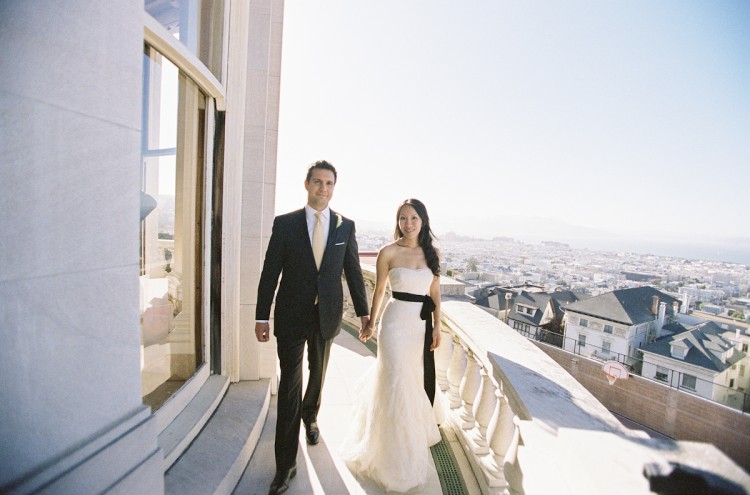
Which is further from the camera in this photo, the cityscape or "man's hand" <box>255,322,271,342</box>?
the cityscape

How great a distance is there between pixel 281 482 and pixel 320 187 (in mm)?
1930

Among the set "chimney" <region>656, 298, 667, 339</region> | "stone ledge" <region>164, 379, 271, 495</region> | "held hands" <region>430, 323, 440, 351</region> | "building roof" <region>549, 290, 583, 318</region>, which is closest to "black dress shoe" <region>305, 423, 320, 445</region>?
"stone ledge" <region>164, 379, 271, 495</region>

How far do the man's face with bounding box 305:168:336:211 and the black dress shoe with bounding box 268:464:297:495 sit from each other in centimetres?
174

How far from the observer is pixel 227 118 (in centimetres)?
288

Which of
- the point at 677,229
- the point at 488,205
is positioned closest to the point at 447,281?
the point at 677,229

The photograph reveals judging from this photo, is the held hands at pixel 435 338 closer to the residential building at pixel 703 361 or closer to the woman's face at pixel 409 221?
the woman's face at pixel 409 221

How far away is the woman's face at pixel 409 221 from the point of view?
9.12ft

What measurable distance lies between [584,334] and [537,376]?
2923 centimetres

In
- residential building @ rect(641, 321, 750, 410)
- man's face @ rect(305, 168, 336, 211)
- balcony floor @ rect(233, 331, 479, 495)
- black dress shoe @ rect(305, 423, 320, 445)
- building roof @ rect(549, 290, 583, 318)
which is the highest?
man's face @ rect(305, 168, 336, 211)

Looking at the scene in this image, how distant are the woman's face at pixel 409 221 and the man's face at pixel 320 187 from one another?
61cm

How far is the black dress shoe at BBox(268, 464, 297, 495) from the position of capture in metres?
2.22

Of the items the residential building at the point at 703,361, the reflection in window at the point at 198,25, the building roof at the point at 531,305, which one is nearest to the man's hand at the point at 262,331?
the reflection in window at the point at 198,25

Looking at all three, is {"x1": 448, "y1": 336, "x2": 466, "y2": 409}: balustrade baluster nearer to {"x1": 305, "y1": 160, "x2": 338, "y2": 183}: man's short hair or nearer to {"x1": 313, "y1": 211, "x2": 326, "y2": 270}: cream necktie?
{"x1": 313, "y1": 211, "x2": 326, "y2": 270}: cream necktie

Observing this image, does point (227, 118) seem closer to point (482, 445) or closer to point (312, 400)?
point (312, 400)
